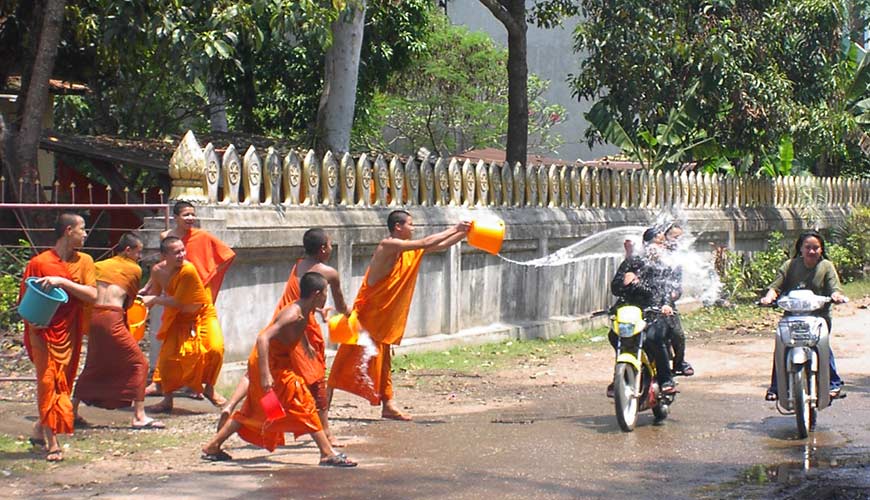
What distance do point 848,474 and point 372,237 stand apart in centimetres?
563

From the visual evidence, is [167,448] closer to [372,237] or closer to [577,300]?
[372,237]

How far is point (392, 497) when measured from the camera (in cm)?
640

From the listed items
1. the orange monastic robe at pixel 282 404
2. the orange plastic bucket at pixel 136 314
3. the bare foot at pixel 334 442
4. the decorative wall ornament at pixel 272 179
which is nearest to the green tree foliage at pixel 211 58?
the decorative wall ornament at pixel 272 179

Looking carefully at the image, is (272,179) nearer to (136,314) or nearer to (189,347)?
(136,314)

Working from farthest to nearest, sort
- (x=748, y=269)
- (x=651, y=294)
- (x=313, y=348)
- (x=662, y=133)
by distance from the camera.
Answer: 1. (x=748, y=269)
2. (x=662, y=133)
3. (x=651, y=294)
4. (x=313, y=348)

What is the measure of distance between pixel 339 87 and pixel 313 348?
870 cm

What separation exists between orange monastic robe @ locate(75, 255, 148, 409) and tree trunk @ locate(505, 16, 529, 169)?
9.01 m

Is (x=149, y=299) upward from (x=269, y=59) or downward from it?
downward

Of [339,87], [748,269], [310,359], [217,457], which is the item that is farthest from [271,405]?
[748,269]

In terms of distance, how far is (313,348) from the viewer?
7746 millimetres

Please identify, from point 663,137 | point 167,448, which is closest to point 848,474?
point 167,448

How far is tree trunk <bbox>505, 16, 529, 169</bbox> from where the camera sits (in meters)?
16.8

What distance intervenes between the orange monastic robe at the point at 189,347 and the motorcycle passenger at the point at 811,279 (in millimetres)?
4103

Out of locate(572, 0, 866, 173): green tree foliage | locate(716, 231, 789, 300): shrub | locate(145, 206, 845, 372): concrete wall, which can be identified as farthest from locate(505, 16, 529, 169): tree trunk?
locate(716, 231, 789, 300): shrub
